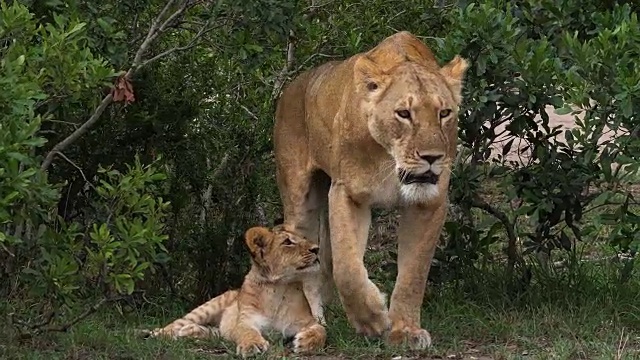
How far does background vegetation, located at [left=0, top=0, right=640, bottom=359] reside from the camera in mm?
5762

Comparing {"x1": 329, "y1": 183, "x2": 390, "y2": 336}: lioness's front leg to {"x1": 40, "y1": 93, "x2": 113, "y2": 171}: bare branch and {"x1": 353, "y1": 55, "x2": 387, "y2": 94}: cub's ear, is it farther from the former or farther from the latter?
{"x1": 40, "y1": 93, "x2": 113, "y2": 171}: bare branch

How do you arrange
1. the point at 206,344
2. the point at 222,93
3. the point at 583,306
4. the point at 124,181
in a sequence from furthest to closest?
the point at 222,93
the point at 583,306
the point at 206,344
the point at 124,181

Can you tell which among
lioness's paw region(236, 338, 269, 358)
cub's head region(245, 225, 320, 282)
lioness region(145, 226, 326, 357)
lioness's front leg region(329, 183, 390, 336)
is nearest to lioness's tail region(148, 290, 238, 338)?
lioness region(145, 226, 326, 357)

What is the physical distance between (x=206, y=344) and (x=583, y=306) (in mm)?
1913

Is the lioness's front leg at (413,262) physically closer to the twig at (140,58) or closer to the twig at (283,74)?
the twig at (140,58)

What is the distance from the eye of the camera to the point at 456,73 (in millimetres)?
6551

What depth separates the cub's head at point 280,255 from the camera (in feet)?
22.4

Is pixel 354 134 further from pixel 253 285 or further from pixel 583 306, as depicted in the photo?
pixel 583 306

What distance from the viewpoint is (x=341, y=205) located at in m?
6.62

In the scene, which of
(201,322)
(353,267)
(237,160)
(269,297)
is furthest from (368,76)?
(237,160)

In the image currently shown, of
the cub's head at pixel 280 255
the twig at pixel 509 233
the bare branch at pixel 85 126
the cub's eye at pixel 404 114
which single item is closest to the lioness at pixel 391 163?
the cub's eye at pixel 404 114

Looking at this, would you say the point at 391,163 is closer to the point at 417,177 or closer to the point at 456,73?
the point at 417,177

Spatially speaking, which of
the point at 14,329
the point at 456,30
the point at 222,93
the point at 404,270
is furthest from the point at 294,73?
the point at 14,329

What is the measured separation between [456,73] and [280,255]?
4.05ft
